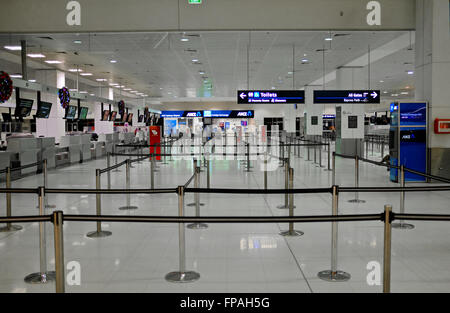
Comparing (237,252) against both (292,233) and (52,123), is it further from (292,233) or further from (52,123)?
(52,123)

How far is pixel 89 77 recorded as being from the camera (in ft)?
80.1

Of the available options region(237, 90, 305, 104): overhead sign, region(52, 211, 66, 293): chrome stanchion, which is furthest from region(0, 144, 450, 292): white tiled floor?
region(237, 90, 305, 104): overhead sign

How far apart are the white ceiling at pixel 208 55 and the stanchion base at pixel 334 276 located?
885 cm

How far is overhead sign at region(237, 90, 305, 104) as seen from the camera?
15.3m

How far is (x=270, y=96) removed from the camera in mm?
15383

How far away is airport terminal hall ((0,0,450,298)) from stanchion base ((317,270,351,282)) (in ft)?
0.08

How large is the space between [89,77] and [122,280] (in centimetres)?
2204

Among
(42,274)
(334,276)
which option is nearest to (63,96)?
(42,274)

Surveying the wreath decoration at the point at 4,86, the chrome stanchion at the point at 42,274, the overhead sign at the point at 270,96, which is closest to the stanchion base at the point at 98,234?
the chrome stanchion at the point at 42,274

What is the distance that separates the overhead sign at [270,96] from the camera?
50.1ft

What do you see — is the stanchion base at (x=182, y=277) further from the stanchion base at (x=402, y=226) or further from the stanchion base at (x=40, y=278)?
the stanchion base at (x=402, y=226)

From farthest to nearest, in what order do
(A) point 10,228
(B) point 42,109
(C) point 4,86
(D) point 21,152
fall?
(B) point 42,109 → (D) point 21,152 → (C) point 4,86 → (A) point 10,228

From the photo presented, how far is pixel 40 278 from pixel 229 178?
8.37 m
